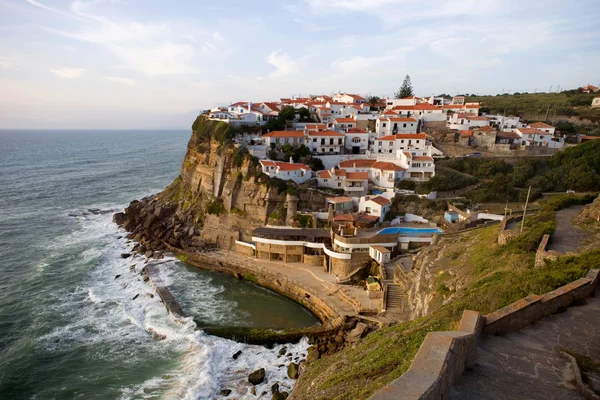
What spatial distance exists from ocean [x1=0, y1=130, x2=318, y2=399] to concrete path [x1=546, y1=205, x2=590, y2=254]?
1530cm

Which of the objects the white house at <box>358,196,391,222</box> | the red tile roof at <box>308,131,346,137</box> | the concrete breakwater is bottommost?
the concrete breakwater

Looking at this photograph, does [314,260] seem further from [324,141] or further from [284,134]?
[284,134]

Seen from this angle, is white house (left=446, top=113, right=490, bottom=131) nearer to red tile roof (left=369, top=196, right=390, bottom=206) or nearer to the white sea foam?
red tile roof (left=369, top=196, right=390, bottom=206)

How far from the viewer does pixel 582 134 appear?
5047cm

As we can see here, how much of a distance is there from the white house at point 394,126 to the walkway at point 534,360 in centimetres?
4331

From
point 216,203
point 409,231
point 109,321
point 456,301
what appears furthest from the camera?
point 216,203

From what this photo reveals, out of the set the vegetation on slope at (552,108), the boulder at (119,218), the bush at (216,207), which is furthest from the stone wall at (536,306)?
the vegetation on slope at (552,108)

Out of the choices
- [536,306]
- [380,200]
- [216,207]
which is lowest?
[216,207]

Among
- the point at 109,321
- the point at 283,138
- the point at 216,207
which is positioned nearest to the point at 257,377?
the point at 109,321

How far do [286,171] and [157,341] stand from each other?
2259cm

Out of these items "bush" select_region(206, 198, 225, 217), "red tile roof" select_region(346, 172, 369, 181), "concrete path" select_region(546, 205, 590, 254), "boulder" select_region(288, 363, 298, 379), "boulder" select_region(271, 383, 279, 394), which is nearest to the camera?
"concrete path" select_region(546, 205, 590, 254)

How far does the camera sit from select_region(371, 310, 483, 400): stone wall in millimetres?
5527

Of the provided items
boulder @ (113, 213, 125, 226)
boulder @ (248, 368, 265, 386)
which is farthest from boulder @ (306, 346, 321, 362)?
boulder @ (113, 213, 125, 226)

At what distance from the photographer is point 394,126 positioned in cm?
5228
